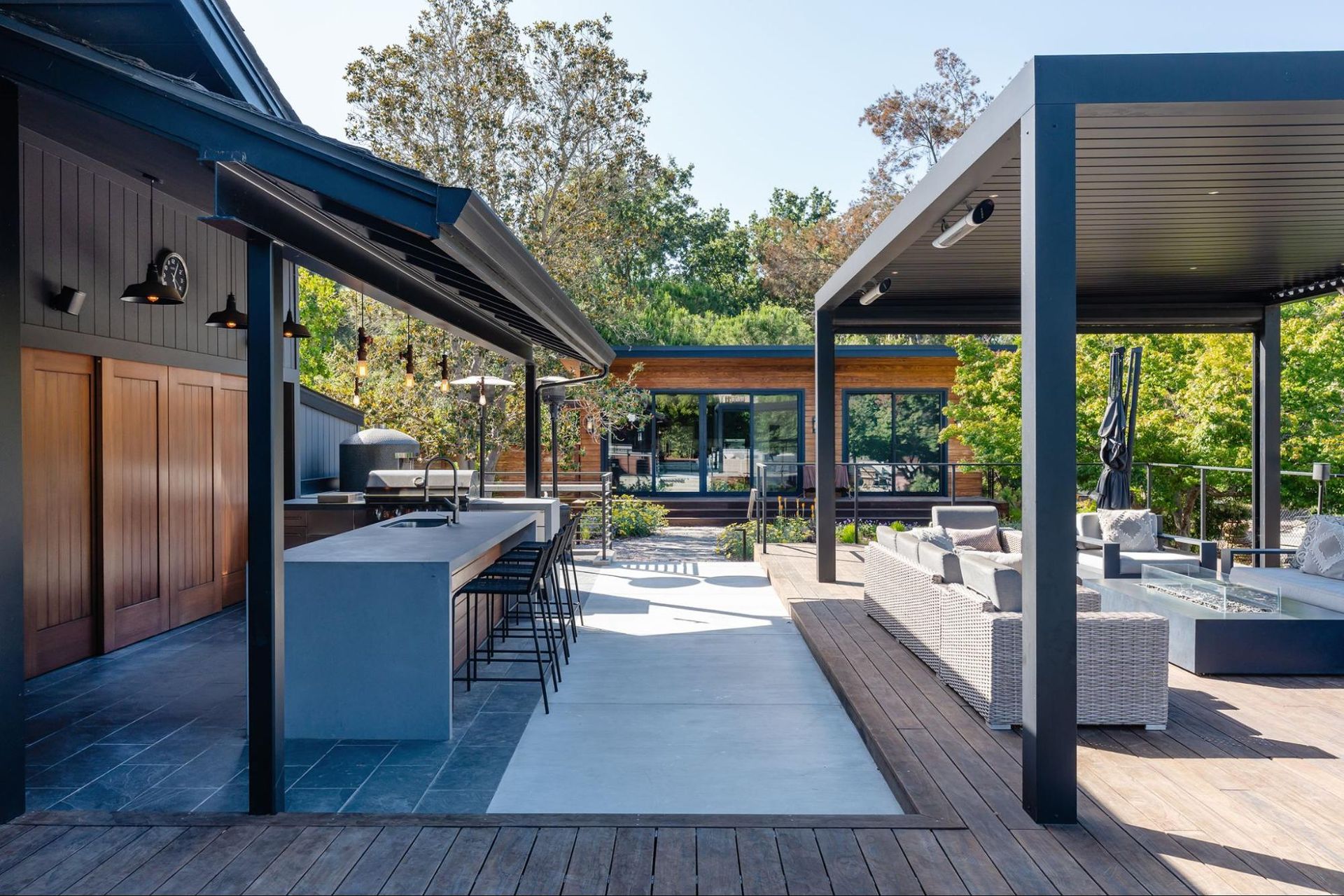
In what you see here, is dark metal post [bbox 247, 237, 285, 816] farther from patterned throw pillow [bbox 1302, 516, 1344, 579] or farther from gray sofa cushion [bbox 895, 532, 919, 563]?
patterned throw pillow [bbox 1302, 516, 1344, 579]

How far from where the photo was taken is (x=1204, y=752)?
3.70 m

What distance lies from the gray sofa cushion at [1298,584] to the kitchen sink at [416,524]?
17.1ft

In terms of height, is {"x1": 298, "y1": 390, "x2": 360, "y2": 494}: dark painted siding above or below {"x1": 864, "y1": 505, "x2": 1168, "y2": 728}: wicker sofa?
above

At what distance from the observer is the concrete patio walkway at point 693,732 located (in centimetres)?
360

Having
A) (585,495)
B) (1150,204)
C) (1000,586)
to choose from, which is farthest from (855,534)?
(1000,586)

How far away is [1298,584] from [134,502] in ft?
24.4

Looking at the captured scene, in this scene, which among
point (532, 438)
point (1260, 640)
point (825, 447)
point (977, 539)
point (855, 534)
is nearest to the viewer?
point (1260, 640)

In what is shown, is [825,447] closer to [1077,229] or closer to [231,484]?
[1077,229]

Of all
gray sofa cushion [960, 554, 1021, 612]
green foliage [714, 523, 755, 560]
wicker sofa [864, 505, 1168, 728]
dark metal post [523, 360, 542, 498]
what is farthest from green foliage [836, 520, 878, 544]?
wicker sofa [864, 505, 1168, 728]

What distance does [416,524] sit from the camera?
20.0 feet

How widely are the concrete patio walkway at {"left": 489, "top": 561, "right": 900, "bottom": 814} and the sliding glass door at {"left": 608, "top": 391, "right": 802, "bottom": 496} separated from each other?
8987 mm

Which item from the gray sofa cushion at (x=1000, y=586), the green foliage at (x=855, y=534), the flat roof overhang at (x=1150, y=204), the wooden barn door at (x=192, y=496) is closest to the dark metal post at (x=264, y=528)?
the flat roof overhang at (x=1150, y=204)

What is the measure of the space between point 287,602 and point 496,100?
11171 mm

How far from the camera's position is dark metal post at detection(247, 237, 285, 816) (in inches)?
121
